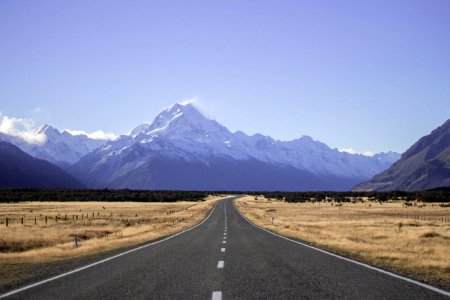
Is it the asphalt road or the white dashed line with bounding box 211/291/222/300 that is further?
the asphalt road

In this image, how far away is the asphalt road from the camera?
36.8 ft

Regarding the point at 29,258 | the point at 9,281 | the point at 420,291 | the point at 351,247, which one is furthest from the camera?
the point at 351,247

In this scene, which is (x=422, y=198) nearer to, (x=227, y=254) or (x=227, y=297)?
(x=227, y=254)

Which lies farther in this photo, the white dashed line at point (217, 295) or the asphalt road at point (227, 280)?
the asphalt road at point (227, 280)

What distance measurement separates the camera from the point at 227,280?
524 inches

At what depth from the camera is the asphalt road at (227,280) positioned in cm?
1121

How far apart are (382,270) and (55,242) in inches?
1014

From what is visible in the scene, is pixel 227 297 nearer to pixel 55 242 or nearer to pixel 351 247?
pixel 351 247

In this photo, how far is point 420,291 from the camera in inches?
453

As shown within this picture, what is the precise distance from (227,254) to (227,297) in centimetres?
1003

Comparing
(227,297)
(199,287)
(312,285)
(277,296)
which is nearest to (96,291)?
(199,287)

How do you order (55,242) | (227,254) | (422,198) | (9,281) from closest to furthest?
(9,281) < (227,254) < (55,242) < (422,198)

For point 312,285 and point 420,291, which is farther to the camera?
point 312,285

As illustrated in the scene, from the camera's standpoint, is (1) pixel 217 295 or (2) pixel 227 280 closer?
(1) pixel 217 295
